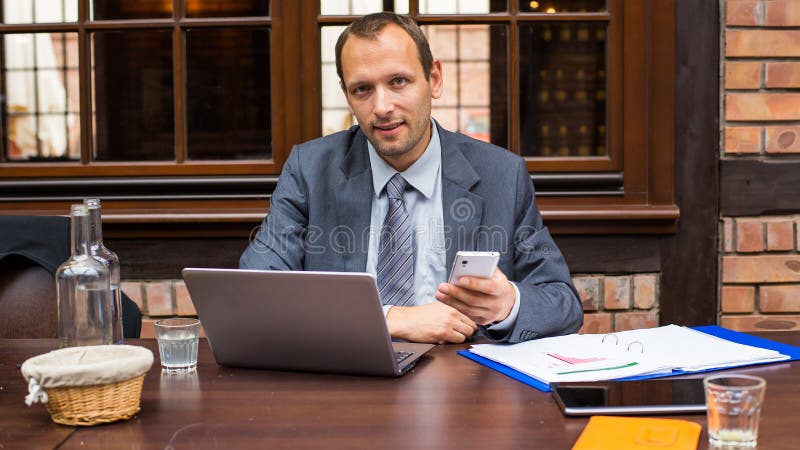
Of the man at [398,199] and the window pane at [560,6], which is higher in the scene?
the window pane at [560,6]

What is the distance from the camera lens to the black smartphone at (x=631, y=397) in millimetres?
1165

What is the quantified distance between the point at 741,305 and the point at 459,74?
2186 mm

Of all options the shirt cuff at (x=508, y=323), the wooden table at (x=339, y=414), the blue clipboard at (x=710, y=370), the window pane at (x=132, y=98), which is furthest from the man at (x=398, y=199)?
the window pane at (x=132, y=98)

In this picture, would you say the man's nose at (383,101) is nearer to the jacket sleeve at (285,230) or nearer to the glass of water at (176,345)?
the jacket sleeve at (285,230)

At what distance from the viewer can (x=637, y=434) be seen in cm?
106

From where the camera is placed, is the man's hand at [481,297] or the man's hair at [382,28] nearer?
the man's hand at [481,297]

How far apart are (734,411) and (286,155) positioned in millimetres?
1814

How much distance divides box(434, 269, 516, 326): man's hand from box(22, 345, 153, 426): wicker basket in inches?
22.1

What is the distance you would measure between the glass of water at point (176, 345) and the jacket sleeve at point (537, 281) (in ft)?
1.81

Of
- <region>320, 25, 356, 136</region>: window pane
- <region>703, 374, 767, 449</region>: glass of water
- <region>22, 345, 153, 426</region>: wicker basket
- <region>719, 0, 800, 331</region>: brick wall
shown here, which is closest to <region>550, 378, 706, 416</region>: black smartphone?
<region>703, 374, 767, 449</region>: glass of water

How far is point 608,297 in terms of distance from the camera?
8.48 ft

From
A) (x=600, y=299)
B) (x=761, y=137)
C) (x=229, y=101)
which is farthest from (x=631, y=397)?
(x=229, y=101)

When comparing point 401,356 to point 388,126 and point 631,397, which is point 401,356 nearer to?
point 631,397

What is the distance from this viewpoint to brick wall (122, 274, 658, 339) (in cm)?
258
